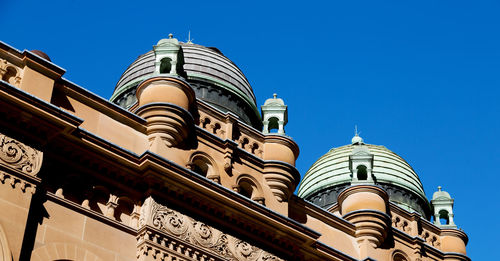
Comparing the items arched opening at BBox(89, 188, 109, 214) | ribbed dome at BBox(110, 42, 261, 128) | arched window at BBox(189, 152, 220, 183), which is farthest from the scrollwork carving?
ribbed dome at BBox(110, 42, 261, 128)

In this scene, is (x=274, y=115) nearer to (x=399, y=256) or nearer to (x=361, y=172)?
(x=361, y=172)

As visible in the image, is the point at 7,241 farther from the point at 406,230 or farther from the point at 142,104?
the point at 406,230

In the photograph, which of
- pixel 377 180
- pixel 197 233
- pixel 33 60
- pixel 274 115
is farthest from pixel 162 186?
pixel 377 180

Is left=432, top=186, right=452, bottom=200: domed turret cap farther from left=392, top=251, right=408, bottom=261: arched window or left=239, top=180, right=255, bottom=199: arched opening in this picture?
left=239, top=180, right=255, bottom=199: arched opening

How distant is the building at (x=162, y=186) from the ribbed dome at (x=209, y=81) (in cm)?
364

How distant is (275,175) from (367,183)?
4.30m

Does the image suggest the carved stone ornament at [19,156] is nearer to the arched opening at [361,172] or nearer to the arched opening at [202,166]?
the arched opening at [202,166]

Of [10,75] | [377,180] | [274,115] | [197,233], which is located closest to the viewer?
[10,75]

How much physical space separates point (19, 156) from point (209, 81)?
12.0m

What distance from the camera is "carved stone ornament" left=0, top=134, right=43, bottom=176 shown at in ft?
66.9

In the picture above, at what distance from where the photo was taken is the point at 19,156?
2062 centimetres

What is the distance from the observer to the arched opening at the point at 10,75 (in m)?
22.0

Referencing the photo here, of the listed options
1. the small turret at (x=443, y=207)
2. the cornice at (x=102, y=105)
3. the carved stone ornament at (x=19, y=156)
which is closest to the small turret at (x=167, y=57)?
the cornice at (x=102, y=105)

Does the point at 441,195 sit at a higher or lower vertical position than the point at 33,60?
higher
